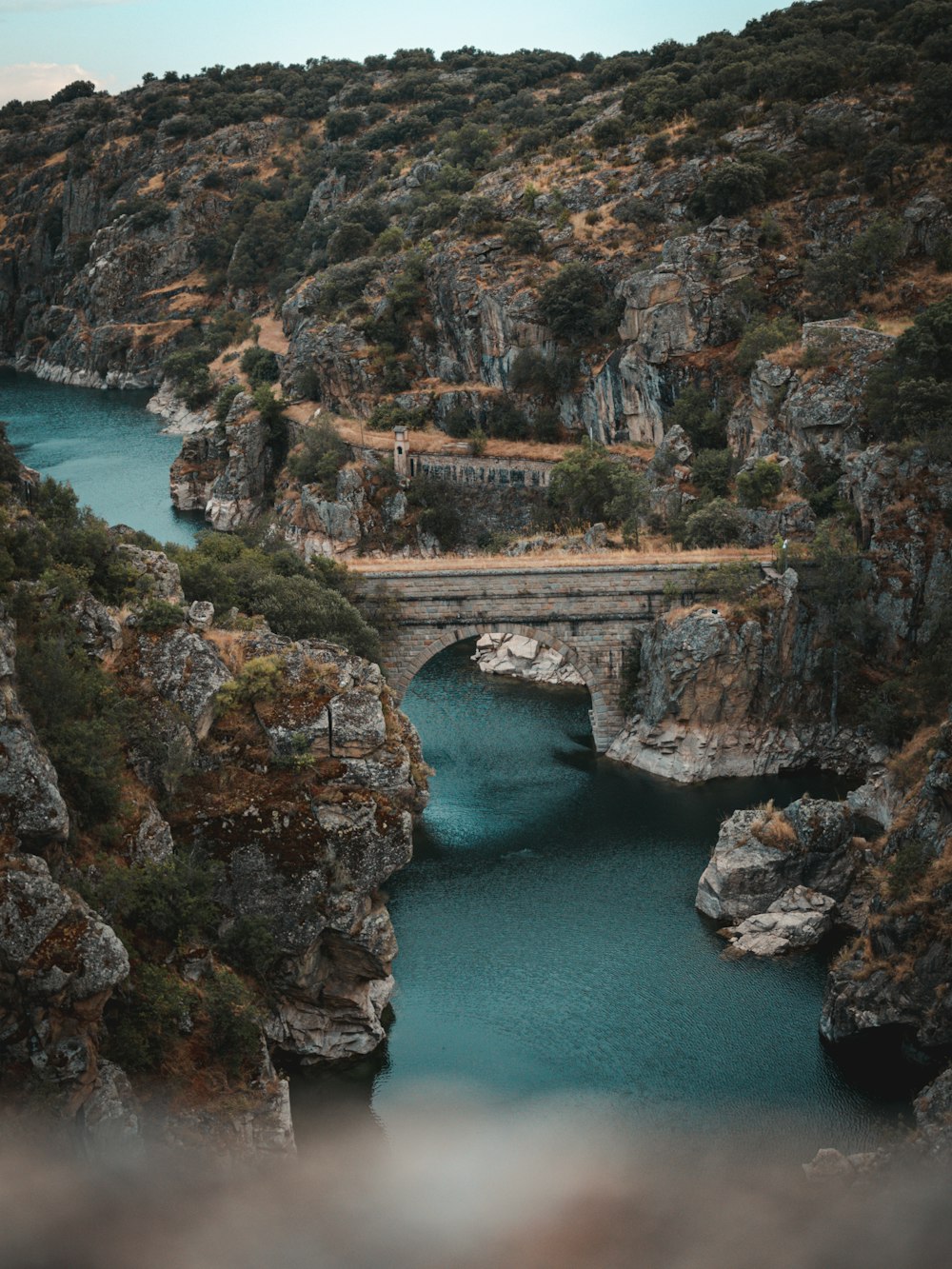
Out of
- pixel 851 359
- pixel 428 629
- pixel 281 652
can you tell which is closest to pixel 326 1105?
pixel 281 652

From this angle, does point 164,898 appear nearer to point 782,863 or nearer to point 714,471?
point 782,863

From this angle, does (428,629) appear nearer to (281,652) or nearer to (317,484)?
(281,652)

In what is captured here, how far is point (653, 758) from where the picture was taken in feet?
152

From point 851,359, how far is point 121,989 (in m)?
39.9

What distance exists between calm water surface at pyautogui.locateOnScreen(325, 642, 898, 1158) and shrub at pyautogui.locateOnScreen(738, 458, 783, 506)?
12.0 m

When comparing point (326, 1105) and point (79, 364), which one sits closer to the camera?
point (326, 1105)

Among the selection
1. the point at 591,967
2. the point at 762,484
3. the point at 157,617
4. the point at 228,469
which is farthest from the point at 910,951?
the point at 228,469

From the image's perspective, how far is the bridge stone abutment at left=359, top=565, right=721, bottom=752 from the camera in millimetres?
45312

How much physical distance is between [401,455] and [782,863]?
36709 millimetres

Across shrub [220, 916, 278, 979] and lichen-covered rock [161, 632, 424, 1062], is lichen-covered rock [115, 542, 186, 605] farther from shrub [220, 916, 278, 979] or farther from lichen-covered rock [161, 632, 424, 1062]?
shrub [220, 916, 278, 979]

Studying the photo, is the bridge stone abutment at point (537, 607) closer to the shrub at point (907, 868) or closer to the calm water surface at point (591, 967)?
the calm water surface at point (591, 967)

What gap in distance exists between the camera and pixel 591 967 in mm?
34719

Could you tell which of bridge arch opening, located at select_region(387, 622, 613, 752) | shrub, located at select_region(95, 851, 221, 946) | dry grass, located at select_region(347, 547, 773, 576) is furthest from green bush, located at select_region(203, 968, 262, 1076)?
dry grass, located at select_region(347, 547, 773, 576)

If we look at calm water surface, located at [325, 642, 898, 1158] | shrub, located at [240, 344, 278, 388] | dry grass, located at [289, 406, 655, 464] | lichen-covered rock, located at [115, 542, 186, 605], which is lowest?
calm water surface, located at [325, 642, 898, 1158]
